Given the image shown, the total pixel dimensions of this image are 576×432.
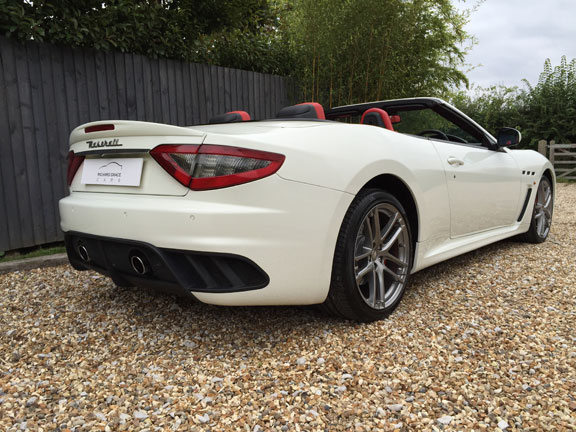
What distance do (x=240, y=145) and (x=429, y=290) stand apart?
1.75 meters

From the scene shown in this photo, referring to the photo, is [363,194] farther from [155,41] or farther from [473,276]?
[155,41]

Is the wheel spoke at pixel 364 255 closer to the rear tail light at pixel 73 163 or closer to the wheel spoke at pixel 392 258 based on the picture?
the wheel spoke at pixel 392 258

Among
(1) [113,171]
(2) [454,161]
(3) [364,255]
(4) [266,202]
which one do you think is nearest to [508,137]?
(2) [454,161]

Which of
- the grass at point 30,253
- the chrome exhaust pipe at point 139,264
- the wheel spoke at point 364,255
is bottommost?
the grass at point 30,253

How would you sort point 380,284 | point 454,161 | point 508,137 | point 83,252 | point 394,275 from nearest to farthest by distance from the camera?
point 83,252, point 380,284, point 394,275, point 454,161, point 508,137

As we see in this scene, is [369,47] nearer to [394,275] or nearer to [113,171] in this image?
[394,275]

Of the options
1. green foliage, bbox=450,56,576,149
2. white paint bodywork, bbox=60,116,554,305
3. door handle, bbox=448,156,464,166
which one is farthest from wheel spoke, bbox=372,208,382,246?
green foliage, bbox=450,56,576,149

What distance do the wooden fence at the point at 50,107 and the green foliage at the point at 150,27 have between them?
15 centimetres

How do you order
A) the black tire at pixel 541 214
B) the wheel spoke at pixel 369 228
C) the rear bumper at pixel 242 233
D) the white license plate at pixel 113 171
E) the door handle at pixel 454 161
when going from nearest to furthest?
the rear bumper at pixel 242 233, the white license plate at pixel 113 171, the wheel spoke at pixel 369 228, the door handle at pixel 454 161, the black tire at pixel 541 214

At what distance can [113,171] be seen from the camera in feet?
7.16

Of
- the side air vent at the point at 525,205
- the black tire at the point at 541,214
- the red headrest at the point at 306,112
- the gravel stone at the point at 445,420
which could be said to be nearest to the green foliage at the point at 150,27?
the red headrest at the point at 306,112

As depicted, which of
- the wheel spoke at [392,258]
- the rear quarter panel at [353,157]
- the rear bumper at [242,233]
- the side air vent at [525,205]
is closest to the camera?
the rear bumper at [242,233]

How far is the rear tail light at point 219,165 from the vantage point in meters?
1.87

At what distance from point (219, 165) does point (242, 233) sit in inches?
11.6
